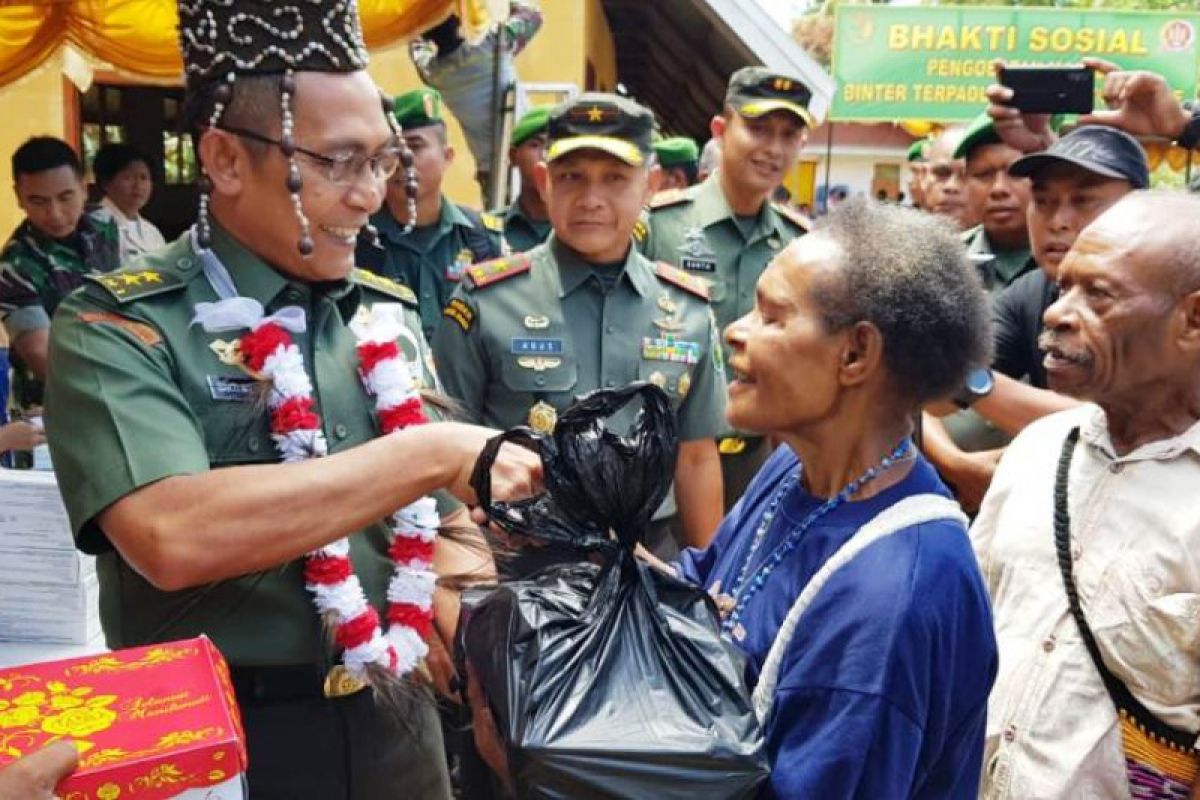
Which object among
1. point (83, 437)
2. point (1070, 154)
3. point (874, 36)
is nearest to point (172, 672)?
point (83, 437)

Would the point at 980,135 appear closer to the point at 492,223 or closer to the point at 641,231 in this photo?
the point at 641,231

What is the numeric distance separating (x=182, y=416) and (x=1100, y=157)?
264 centimetres

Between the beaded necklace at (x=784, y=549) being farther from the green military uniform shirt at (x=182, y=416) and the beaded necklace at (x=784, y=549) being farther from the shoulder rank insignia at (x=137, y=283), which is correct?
the shoulder rank insignia at (x=137, y=283)

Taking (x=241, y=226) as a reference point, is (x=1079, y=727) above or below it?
below

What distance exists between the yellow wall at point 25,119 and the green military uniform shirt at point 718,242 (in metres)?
5.53

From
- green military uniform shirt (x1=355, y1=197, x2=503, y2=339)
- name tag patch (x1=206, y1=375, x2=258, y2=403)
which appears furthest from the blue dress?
green military uniform shirt (x1=355, y1=197, x2=503, y2=339)

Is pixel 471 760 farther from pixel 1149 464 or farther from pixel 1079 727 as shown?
pixel 1149 464

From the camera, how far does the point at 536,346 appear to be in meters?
3.89

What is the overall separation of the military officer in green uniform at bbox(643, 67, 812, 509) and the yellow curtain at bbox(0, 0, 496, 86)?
141cm

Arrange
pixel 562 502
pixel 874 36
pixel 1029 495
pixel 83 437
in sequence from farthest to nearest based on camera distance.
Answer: pixel 874 36 < pixel 1029 495 < pixel 83 437 < pixel 562 502

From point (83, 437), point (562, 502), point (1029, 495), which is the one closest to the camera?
point (562, 502)

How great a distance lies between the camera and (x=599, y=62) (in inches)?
512

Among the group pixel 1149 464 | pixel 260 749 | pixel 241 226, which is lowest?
pixel 260 749

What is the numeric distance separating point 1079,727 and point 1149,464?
20.9 inches
